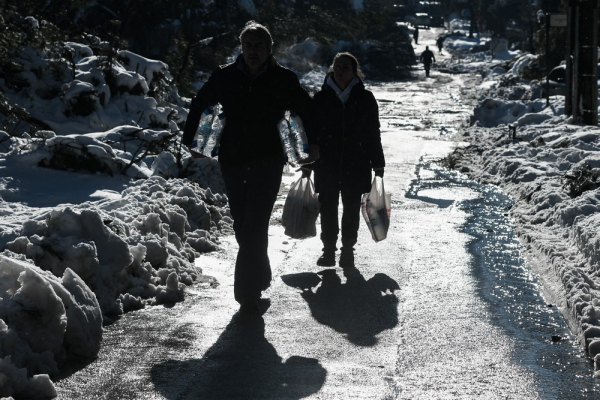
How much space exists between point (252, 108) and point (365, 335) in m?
1.63

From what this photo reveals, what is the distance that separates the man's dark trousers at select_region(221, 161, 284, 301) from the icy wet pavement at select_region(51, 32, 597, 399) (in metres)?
0.24

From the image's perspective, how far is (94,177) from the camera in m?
10.3

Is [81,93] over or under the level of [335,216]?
over

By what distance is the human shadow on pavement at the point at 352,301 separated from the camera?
6266mm

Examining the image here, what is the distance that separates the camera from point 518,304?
6801 mm

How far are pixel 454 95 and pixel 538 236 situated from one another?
1034 inches

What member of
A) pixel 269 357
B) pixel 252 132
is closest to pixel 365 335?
pixel 269 357

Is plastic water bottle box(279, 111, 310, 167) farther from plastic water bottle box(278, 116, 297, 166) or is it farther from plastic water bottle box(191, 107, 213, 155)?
plastic water bottle box(191, 107, 213, 155)

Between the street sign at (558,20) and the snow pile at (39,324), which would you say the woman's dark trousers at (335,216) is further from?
the street sign at (558,20)

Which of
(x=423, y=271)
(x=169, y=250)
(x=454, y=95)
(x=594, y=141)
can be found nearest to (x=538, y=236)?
(x=423, y=271)

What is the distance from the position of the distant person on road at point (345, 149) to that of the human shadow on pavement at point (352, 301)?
1.15 ft

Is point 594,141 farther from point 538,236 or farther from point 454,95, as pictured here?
point 454,95

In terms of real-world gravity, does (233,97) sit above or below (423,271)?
above

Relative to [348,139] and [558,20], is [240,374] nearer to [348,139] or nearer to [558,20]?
[348,139]
